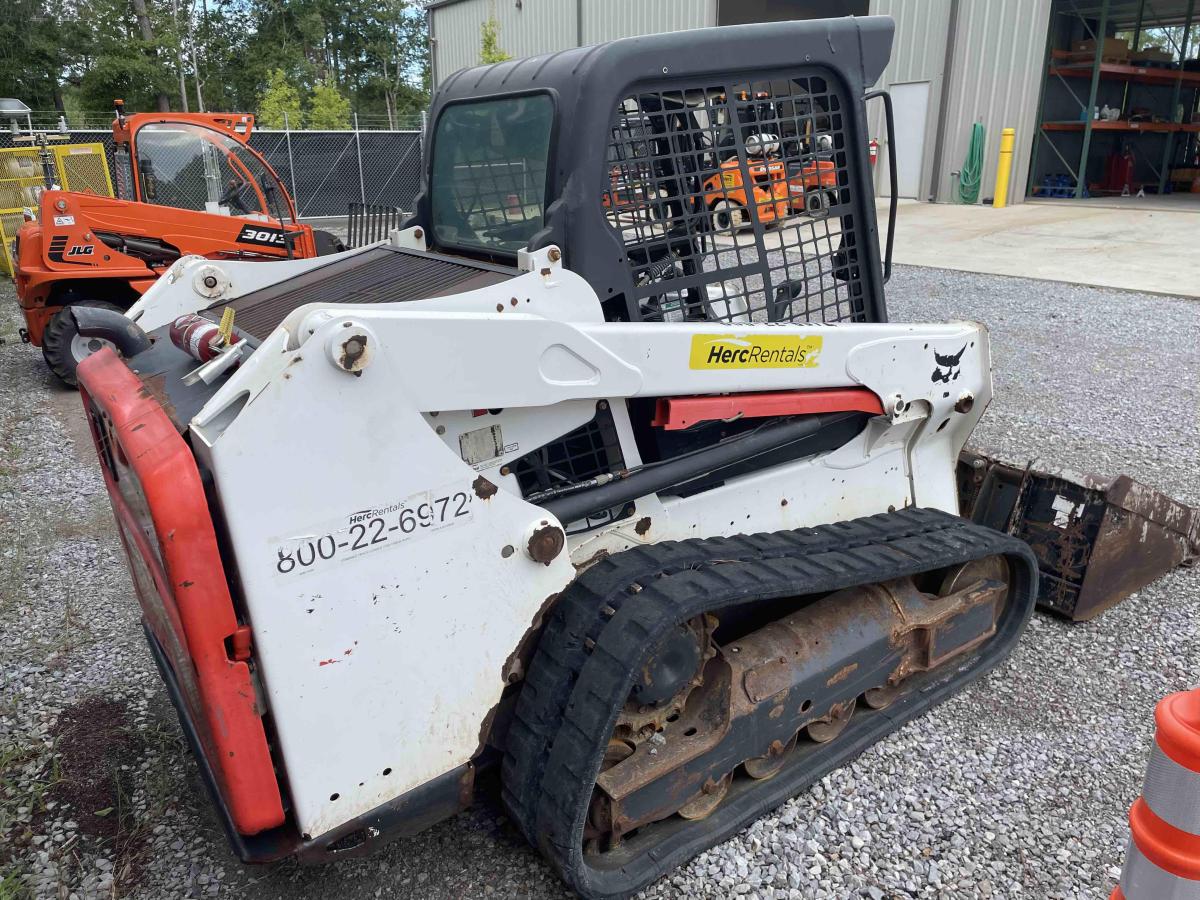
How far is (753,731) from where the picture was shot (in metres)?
2.67

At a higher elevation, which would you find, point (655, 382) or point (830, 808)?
point (655, 382)

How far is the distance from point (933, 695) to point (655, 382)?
5.29 feet

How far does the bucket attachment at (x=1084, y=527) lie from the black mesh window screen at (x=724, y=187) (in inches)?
64.4

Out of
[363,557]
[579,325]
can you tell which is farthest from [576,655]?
[579,325]

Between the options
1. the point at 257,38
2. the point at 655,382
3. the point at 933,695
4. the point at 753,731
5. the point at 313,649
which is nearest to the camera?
the point at 313,649

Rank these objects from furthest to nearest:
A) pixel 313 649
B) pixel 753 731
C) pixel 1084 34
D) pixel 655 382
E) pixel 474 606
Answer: pixel 1084 34
pixel 753 731
pixel 655 382
pixel 474 606
pixel 313 649

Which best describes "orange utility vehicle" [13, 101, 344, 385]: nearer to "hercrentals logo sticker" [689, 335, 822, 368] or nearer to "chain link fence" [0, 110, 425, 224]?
"hercrentals logo sticker" [689, 335, 822, 368]

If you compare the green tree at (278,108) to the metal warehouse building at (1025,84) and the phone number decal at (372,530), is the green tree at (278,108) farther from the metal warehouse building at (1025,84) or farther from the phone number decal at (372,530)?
the phone number decal at (372,530)

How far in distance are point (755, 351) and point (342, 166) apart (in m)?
17.9

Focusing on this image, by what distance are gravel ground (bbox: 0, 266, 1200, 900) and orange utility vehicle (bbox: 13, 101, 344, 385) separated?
3.73 m

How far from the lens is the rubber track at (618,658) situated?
2234mm

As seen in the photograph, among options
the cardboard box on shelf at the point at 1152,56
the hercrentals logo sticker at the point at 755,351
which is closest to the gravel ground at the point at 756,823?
the hercrentals logo sticker at the point at 755,351

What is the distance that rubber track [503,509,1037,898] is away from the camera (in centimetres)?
223

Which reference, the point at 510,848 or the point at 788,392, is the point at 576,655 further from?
the point at 788,392
